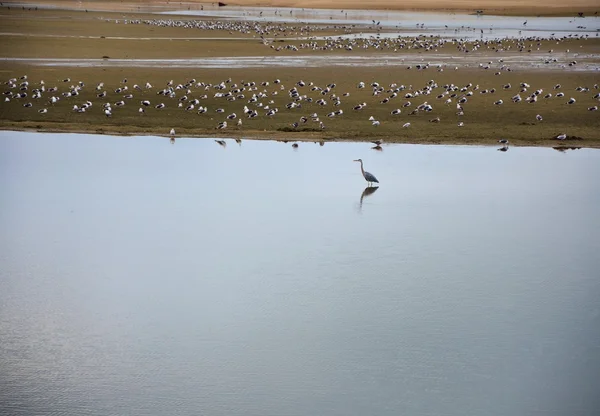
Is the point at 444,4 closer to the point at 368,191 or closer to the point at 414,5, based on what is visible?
the point at 414,5

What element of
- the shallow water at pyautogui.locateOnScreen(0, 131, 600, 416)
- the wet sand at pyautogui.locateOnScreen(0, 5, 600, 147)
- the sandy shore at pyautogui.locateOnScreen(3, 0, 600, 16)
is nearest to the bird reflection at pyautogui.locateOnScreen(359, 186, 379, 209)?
the shallow water at pyautogui.locateOnScreen(0, 131, 600, 416)

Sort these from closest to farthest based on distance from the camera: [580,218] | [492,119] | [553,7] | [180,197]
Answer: [580,218] → [180,197] → [492,119] → [553,7]

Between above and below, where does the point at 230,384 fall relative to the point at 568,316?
below

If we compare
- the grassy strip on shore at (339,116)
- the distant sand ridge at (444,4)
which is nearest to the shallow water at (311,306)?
the grassy strip on shore at (339,116)

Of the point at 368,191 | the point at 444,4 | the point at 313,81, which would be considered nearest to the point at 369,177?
the point at 368,191

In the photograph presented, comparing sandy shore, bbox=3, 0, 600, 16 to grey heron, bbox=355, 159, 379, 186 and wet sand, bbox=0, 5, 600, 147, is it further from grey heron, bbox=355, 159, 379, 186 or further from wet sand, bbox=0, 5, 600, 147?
grey heron, bbox=355, 159, 379, 186

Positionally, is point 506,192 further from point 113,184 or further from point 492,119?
point 492,119

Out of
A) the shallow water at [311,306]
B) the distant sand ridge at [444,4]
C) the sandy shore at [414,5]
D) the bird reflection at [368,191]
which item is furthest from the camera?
the distant sand ridge at [444,4]

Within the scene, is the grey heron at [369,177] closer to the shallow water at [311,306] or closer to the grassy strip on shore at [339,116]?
the shallow water at [311,306]

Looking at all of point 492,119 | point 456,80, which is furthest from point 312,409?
point 456,80
